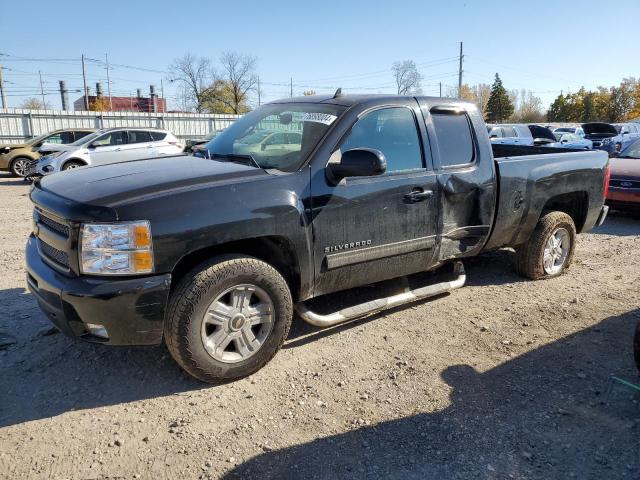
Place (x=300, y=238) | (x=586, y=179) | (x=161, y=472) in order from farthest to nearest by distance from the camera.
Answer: (x=586, y=179)
(x=300, y=238)
(x=161, y=472)

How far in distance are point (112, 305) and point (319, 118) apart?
2003 millimetres

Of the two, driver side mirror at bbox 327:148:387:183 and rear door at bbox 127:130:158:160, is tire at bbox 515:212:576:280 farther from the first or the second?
rear door at bbox 127:130:158:160

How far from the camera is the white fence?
72.3 feet

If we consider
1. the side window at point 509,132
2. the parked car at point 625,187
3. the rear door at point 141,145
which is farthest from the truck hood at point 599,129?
the rear door at point 141,145

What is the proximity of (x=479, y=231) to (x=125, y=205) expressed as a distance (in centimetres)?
306

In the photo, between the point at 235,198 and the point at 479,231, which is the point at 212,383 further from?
the point at 479,231

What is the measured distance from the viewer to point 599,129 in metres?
23.3

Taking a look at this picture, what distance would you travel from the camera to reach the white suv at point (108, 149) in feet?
45.2

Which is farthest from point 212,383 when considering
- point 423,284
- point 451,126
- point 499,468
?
point 451,126

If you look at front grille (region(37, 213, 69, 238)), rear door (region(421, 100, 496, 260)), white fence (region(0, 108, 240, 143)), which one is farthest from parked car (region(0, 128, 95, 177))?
rear door (region(421, 100, 496, 260))

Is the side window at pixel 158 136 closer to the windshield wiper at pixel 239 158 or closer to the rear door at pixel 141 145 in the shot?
the rear door at pixel 141 145

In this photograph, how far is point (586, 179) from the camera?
5.41 meters

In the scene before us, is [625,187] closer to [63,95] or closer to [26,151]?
[26,151]

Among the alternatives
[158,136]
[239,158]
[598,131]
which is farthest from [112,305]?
[598,131]
